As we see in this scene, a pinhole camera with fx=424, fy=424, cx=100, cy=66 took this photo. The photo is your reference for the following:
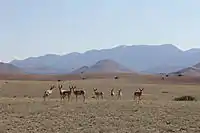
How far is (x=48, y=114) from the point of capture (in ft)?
72.9

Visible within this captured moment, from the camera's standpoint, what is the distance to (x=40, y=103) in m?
27.0

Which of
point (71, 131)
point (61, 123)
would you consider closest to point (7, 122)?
point (61, 123)

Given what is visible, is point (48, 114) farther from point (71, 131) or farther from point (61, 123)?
point (71, 131)

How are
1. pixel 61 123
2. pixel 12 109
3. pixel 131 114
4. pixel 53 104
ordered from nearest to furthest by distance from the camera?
pixel 61 123 → pixel 131 114 → pixel 12 109 → pixel 53 104

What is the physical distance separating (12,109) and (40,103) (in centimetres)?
273

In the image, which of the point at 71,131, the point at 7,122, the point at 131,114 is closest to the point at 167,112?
the point at 131,114

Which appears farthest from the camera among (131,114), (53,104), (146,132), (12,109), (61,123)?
(53,104)

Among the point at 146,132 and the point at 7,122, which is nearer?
the point at 146,132

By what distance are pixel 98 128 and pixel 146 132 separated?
2107 millimetres

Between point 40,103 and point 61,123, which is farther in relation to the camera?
point 40,103

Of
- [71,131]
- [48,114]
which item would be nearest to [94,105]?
[48,114]

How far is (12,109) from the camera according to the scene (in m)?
24.6

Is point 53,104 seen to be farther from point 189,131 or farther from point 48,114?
point 189,131

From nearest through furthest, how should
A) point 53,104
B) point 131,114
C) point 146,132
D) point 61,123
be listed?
point 146,132
point 61,123
point 131,114
point 53,104
